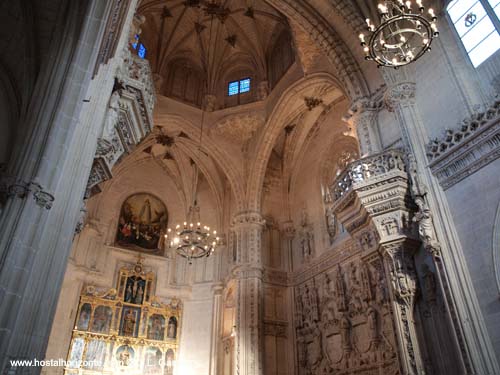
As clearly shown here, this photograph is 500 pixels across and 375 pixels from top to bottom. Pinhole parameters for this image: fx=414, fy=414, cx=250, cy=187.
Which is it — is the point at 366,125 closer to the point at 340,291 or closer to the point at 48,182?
the point at 340,291

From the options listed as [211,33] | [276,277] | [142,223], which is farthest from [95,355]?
[211,33]

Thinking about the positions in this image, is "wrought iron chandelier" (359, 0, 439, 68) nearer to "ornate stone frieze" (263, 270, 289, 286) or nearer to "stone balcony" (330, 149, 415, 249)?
"stone balcony" (330, 149, 415, 249)

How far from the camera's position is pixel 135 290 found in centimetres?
1867

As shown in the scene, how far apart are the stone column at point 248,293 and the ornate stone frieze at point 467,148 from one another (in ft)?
30.1

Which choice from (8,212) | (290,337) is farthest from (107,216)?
(8,212)

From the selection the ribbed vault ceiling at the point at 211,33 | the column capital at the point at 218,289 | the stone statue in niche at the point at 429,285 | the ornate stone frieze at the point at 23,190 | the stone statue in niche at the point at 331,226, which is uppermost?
Answer: the ribbed vault ceiling at the point at 211,33

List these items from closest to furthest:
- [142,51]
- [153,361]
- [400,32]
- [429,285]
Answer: [400,32] → [429,285] → [153,361] → [142,51]

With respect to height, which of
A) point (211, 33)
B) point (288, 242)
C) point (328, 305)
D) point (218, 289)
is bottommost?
point (328, 305)

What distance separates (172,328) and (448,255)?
13558mm

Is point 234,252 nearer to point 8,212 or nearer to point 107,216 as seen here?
point 107,216

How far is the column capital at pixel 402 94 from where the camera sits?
10672 millimetres

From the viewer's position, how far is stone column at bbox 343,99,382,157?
1146 centimetres

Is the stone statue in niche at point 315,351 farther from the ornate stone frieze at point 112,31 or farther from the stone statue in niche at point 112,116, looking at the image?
the ornate stone frieze at point 112,31

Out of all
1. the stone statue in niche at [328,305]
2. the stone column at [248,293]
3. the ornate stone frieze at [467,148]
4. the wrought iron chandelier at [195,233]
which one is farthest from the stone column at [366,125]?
the stone column at [248,293]
